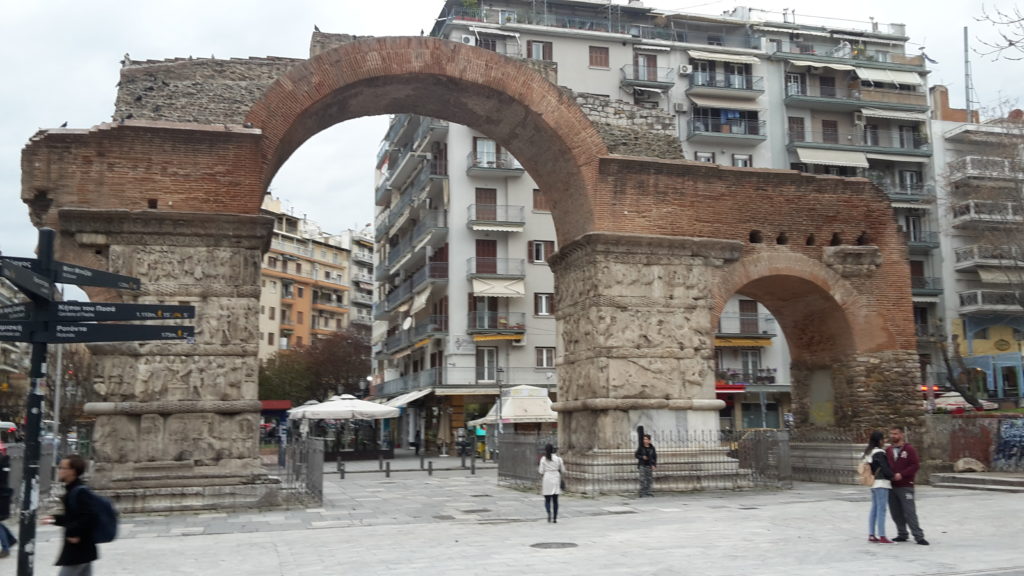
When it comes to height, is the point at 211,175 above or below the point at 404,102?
below

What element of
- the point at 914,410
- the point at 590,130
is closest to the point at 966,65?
the point at 914,410

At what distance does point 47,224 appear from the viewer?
14.4m

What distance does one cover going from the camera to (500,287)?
120ft

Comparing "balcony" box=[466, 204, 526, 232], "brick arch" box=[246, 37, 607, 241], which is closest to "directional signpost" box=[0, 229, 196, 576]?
"brick arch" box=[246, 37, 607, 241]

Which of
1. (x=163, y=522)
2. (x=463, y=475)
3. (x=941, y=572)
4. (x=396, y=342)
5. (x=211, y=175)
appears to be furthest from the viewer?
(x=396, y=342)

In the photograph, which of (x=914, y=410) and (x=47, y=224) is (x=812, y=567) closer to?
(x=914, y=410)

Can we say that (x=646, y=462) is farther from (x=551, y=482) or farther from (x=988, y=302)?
(x=988, y=302)

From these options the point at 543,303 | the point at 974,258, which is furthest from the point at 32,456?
the point at 974,258

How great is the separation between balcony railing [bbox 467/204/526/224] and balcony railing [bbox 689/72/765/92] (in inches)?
382

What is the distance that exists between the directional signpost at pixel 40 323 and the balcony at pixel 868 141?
37.5 metres

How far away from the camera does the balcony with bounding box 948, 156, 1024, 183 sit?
2788cm

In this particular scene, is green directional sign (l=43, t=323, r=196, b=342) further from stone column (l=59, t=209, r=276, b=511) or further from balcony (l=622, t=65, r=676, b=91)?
balcony (l=622, t=65, r=676, b=91)

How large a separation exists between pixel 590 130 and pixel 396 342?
30.0 meters

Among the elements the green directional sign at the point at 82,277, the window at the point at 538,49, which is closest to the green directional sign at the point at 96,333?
the green directional sign at the point at 82,277
